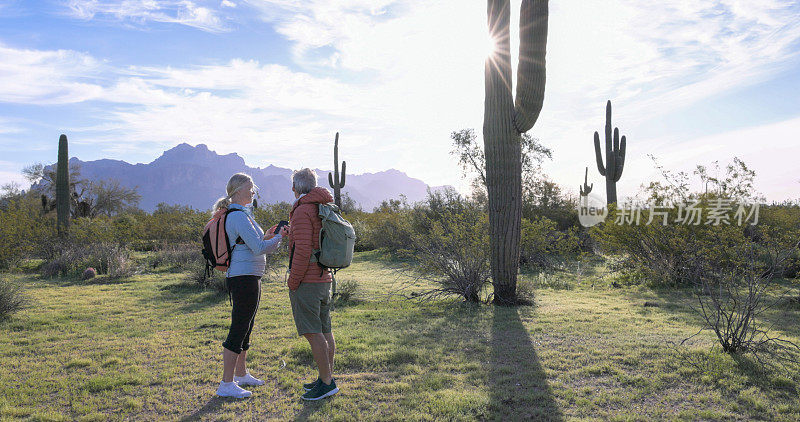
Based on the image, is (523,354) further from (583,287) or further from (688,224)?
(688,224)

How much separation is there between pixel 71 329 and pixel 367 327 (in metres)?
4.11

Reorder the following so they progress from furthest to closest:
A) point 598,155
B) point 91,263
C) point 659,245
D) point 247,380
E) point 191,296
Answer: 1. point 598,155
2. point 91,263
3. point 659,245
4. point 191,296
5. point 247,380

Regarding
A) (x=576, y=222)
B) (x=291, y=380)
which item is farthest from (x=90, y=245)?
(x=576, y=222)

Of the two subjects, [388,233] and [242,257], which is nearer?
[242,257]

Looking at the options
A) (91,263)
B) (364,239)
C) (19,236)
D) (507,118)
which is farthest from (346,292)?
(364,239)

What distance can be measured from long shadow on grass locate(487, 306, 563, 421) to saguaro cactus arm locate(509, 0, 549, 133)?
3345 millimetres

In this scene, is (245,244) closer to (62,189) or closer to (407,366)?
(407,366)

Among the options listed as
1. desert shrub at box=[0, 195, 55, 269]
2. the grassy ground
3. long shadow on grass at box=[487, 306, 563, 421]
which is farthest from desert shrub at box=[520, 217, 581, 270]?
desert shrub at box=[0, 195, 55, 269]

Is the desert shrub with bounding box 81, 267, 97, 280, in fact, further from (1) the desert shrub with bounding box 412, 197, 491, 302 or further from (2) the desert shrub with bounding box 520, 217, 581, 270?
(2) the desert shrub with bounding box 520, 217, 581, 270

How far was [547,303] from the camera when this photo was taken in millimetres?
7887

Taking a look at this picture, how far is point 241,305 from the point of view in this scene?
3553 mm

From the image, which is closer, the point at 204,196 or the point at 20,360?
the point at 20,360

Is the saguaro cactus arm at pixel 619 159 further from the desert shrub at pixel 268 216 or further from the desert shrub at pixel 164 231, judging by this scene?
the desert shrub at pixel 164 231

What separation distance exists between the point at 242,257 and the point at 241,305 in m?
0.38
